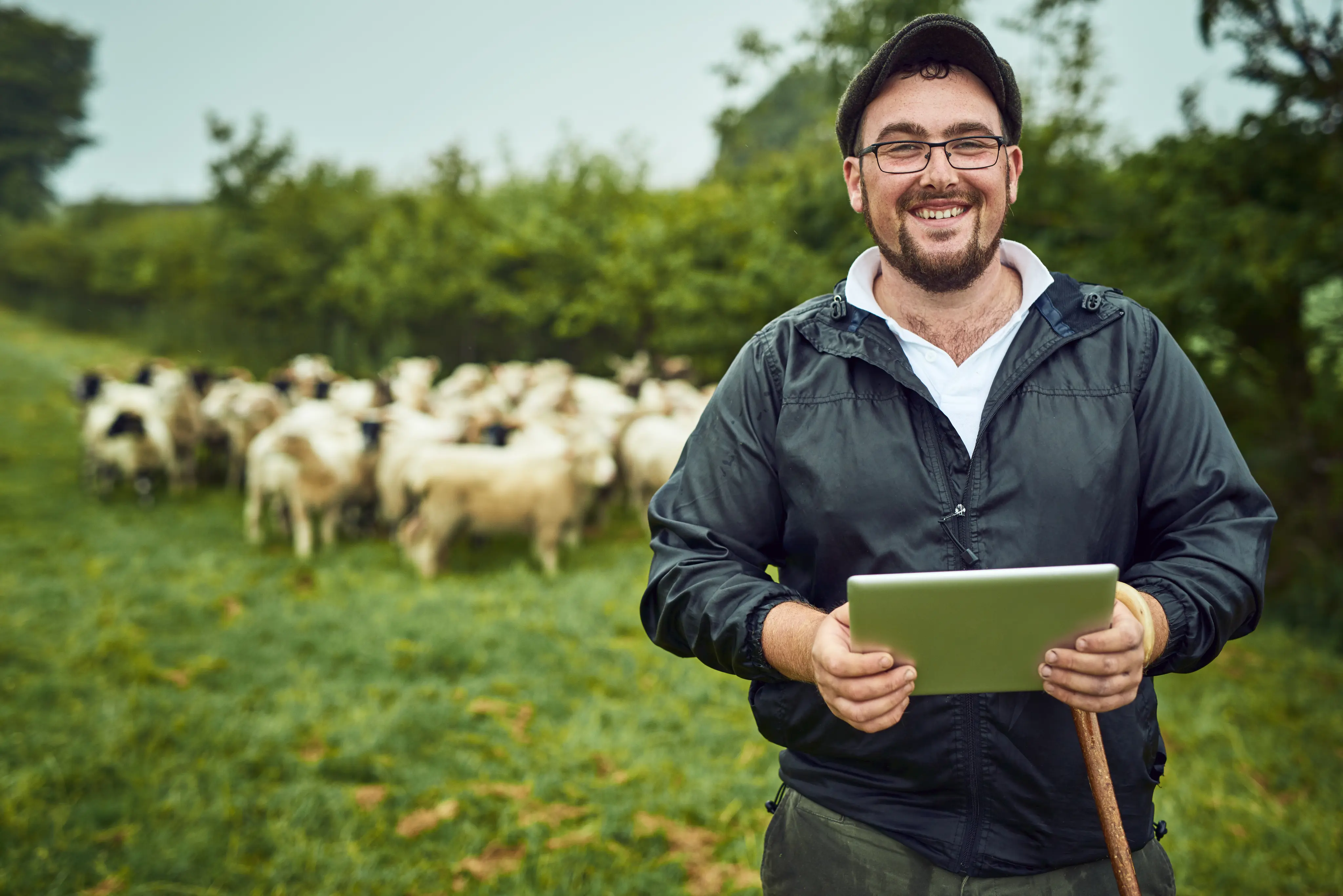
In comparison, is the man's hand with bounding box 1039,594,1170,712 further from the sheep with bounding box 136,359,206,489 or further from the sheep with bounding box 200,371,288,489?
the sheep with bounding box 136,359,206,489

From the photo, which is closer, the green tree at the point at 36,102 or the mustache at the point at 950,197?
the mustache at the point at 950,197

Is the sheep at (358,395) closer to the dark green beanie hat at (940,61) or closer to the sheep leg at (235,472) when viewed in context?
the sheep leg at (235,472)

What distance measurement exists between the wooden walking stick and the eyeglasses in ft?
3.46

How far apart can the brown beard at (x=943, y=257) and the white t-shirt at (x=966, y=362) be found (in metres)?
0.07

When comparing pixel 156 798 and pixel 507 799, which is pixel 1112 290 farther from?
pixel 156 798

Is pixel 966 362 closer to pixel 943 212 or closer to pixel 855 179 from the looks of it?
pixel 943 212

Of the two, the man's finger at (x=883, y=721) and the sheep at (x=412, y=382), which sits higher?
the sheep at (x=412, y=382)

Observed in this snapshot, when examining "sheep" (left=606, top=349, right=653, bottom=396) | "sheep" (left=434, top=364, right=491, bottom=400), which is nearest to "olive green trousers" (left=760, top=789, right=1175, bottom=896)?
"sheep" (left=434, top=364, right=491, bottom=400)

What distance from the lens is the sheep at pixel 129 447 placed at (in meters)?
11.9

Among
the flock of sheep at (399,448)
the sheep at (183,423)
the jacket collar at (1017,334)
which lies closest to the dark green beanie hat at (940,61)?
the jacket collar at (1017,334)

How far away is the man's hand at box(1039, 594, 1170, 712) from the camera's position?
4.98 feet

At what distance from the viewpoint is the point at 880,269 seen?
2.13 meters

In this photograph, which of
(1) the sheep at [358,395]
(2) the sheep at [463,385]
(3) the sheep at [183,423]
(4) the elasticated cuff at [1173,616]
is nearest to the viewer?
(4) the elasticated cuff at [1173,616]

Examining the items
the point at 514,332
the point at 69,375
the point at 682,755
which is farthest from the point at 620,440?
the point at 69,375
